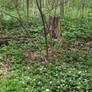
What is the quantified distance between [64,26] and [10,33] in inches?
150

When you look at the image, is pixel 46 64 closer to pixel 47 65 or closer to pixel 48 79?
pixel 47 65

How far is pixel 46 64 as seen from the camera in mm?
5441

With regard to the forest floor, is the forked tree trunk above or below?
above

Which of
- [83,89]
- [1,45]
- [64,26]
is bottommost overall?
[83,89]

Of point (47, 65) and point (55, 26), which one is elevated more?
point (55, 26)

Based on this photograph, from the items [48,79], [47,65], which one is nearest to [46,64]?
[47,65]

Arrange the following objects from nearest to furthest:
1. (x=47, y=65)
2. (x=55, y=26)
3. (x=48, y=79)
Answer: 1. (x=48, y=79)
2. (x=47, y=65)
3. (x=55, y=26)

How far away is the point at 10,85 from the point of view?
395 cm

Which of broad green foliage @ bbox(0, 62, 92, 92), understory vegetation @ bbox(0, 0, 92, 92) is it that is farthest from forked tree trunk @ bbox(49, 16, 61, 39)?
broad green foliage @ bbox(0, 62, 92, 92)

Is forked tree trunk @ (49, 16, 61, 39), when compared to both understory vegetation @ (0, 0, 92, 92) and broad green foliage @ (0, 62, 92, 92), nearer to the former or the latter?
understory vegetation @ (0, 0, 92, 92)

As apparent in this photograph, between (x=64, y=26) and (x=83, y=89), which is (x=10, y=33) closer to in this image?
(x=64, y=26)

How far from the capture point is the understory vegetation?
159 inches

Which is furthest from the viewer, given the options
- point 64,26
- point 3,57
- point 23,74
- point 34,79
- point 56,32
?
point 64,26

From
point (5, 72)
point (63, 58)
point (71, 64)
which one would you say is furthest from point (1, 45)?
point (71, 64)
